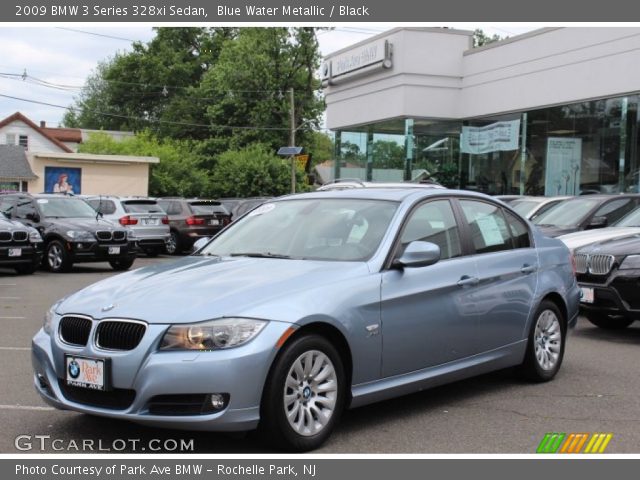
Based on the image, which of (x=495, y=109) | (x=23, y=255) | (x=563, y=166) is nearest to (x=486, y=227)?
(x=23, y=255)

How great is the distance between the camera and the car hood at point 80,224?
18.1 m

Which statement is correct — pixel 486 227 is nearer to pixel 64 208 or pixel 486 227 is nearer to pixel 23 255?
pixel 23 255

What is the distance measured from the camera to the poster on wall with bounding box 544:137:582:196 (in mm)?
25016

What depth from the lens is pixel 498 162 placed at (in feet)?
91.6

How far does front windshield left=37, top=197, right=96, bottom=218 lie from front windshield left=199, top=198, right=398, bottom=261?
13026 millimetres

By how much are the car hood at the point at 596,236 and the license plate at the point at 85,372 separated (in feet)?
23.2

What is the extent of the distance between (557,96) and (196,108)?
147ft

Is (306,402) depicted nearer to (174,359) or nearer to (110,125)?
(174,359)

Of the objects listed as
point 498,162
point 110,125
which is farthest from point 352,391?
point 110,125

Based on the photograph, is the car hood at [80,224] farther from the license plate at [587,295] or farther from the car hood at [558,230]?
the license plate at [587,295]

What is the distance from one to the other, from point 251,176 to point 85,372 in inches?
1636

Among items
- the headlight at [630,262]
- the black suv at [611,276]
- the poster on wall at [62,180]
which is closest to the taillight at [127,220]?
the black suv at [611,276]

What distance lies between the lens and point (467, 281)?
20.5 feet

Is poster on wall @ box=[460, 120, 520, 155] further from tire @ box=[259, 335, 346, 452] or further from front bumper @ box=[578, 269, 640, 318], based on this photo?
tire @ box=[259, 335, 346, 452]
